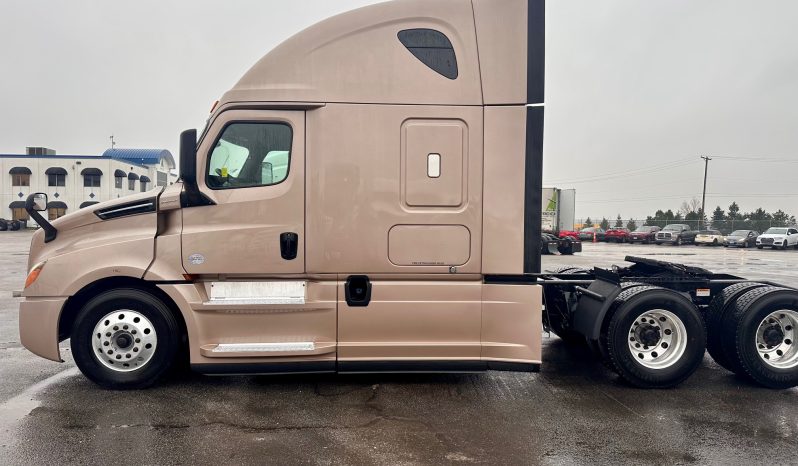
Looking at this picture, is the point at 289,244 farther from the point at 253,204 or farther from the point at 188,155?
the point at 188,155

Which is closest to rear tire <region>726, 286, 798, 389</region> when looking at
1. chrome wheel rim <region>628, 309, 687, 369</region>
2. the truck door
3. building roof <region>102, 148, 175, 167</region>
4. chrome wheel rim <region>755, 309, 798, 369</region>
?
chrome wheel rim <region>755, 309, 798, 369</region>

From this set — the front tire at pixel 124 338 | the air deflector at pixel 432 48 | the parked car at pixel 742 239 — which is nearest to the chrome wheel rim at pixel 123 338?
the front tire at pixel 124 338

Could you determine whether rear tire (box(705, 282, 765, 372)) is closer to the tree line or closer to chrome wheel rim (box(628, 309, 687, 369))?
chrome wheel rim (box(628, 309, 687, 369))

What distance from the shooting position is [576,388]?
499cm

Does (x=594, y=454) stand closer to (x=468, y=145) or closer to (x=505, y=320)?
(x=505, y=320)

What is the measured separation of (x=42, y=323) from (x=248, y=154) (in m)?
2.47

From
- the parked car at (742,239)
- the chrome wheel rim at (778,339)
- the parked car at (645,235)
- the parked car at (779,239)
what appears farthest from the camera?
the parked car at (645,235)

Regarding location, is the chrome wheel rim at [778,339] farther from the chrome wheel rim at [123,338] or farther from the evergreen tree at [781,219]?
the evergreen tree at [781,219]

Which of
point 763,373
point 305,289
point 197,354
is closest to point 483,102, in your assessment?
point 305,289

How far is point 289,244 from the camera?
4.54 m

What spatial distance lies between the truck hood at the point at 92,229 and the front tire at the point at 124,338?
516 millimetres

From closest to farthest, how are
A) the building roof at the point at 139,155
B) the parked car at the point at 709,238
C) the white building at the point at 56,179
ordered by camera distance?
the parked car at the point at 709,238
the white building at the point at 56,179
the building roof at the point at 139,155

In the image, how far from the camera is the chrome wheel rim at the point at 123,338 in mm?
4633


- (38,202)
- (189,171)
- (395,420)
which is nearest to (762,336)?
(395,420)
